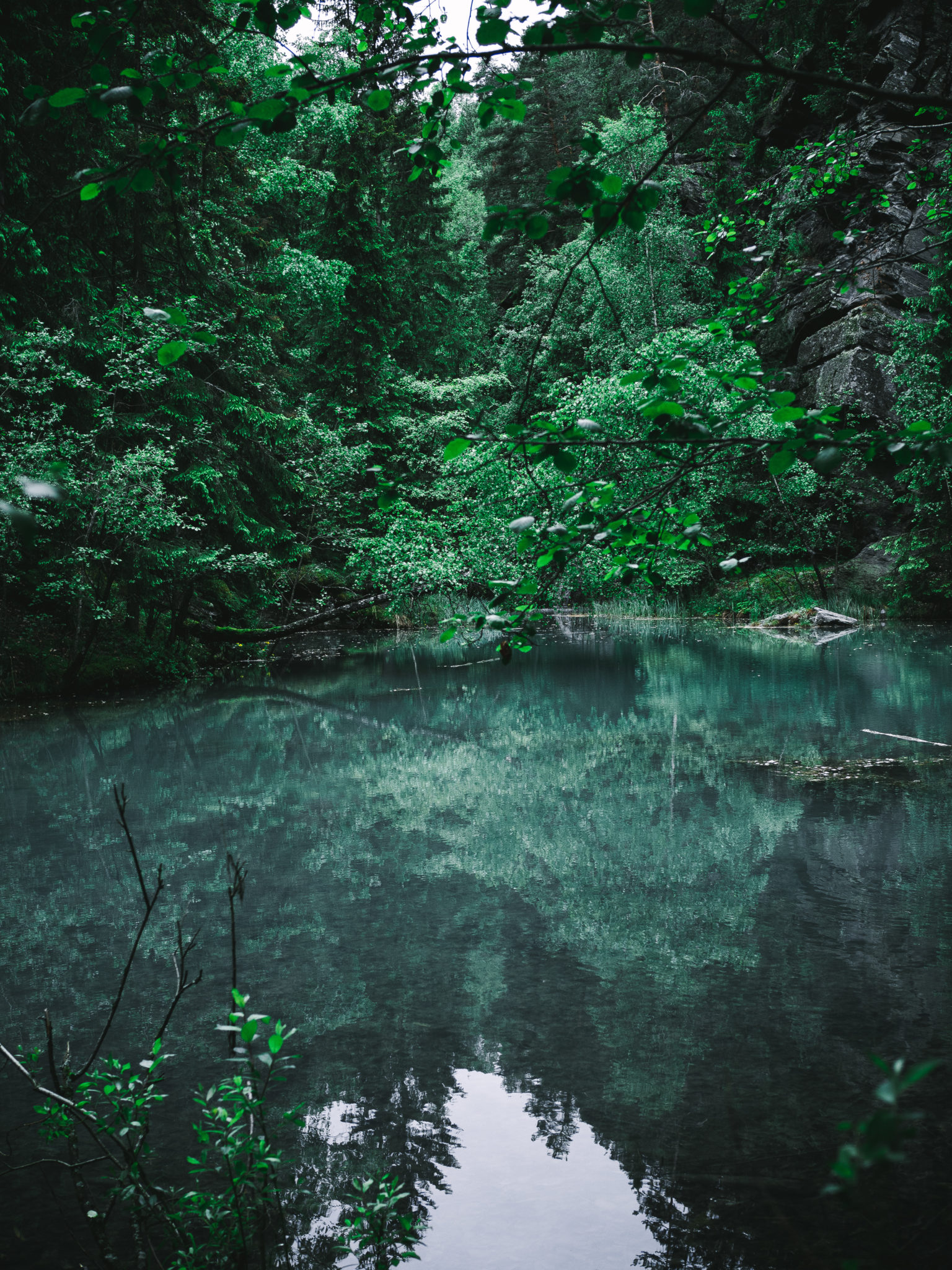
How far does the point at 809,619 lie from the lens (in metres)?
21.3

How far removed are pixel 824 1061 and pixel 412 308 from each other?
30052mm

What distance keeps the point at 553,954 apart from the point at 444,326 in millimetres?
30949

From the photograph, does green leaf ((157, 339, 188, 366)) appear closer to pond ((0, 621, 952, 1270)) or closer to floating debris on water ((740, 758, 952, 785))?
pond ((0, 621, 952, 1270))

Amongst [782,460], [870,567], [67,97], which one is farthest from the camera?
[870,567]

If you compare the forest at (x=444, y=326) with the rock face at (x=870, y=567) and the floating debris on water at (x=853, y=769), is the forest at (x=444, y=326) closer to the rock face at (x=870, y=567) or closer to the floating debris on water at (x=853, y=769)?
the rock face at (x=870, y=567)

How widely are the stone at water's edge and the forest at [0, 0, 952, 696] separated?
179 centimetres

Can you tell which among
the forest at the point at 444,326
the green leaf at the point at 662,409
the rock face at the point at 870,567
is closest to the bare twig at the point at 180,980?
the forest at the point at 444,326

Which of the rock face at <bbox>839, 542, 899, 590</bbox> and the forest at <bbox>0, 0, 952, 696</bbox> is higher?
the forest at <bbox>0, 0, 952, 696</bbox>

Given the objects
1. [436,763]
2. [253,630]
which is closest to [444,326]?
[253,630]

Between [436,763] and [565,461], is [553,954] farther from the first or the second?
[436,763]

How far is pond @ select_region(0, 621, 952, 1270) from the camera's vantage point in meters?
2.67

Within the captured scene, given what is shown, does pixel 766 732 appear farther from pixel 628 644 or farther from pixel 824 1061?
pixel 628 644

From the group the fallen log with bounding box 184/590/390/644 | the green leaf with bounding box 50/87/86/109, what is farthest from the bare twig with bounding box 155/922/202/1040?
the fallen log with bounding box 184/590/390/644

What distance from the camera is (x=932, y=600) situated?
21.4 meters
